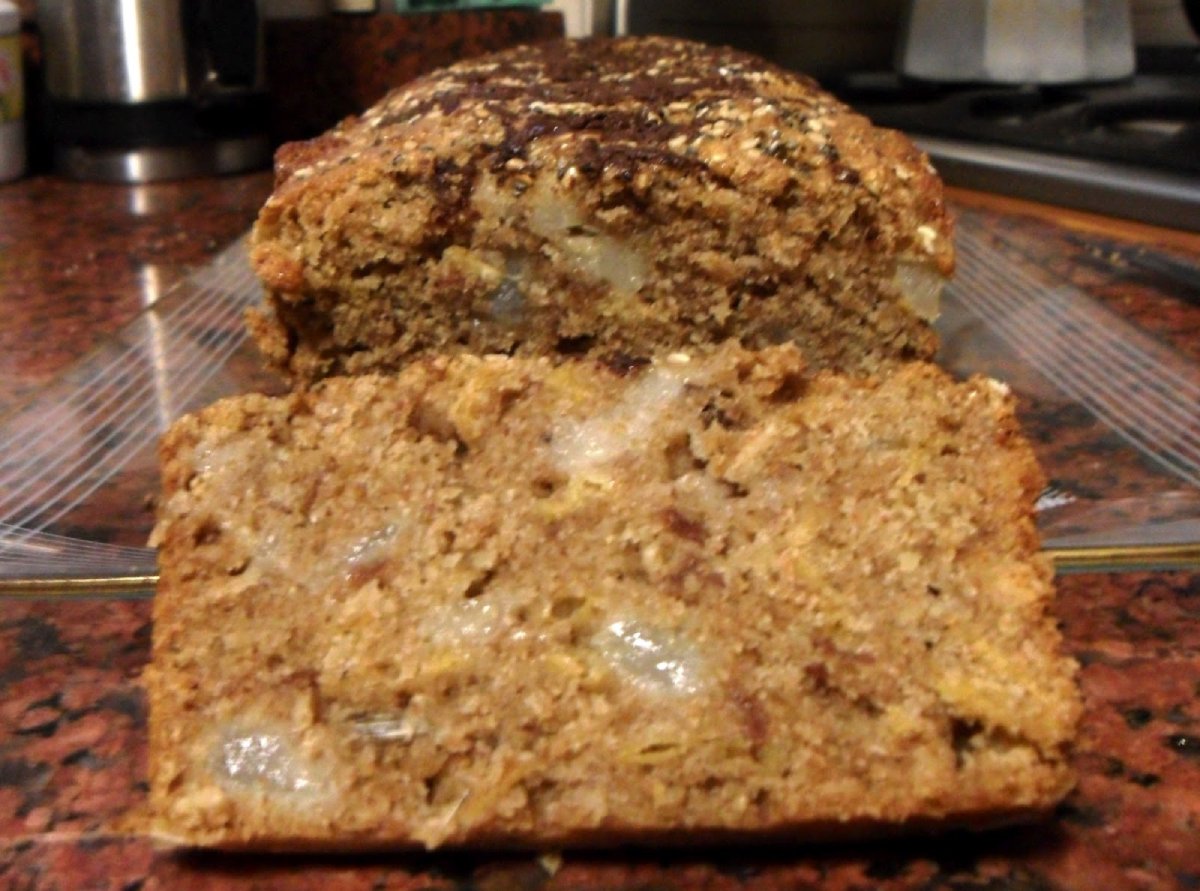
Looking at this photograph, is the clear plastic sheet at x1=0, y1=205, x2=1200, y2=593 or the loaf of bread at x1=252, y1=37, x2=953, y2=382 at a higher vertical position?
the loaf of bread at x1=252, y1=37, x2=953, y2=382

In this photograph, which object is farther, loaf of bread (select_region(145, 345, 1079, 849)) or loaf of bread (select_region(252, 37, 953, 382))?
loaf of bread (select_region(252, 37, 953, 382))

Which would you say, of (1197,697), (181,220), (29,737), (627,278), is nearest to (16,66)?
(181,220)

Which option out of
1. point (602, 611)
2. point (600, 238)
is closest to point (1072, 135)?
point (600, 238)

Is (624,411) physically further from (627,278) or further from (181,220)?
(181,220)

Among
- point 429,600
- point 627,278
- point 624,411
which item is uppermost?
point 627,278

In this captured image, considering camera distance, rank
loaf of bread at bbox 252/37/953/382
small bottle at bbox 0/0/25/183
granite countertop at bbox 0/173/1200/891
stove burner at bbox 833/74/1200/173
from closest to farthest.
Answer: granite countertop at bbox 0/173/1200/891, loaf of bread at bbox 252/37/953/382, stove burner at bbox 833/74/1200/173, small bottle at bbox 0/0/25/183

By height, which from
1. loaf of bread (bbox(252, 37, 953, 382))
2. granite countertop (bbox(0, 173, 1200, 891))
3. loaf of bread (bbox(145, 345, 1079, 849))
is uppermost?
loaf of bread (bbox(252, 37, 953, 382))

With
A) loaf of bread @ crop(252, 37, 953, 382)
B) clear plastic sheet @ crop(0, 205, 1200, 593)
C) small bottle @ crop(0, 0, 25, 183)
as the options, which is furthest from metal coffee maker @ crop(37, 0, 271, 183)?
loaf of bread @ crop(252, 37, 953, 382)

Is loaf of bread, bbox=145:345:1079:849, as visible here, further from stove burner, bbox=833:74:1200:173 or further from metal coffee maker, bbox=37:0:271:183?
metal coffee maker, bbox=37:0:271:183
